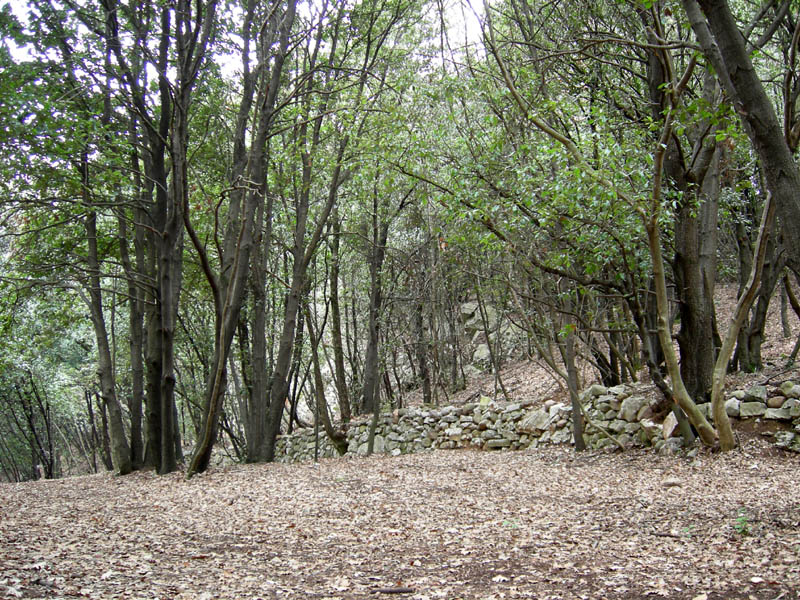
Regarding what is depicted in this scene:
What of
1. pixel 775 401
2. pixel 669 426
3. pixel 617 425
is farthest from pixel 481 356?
pixel 775 401

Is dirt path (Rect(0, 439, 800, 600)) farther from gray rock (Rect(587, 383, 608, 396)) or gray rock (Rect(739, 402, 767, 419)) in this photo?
gray rock (Rect(587, 383, 608, 396))

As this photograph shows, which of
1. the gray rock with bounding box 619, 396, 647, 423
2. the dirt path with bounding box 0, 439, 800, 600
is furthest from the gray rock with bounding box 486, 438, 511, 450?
the dirt path with bounding box 0, 439, 800, 600

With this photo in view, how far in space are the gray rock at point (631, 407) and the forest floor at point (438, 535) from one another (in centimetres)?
83

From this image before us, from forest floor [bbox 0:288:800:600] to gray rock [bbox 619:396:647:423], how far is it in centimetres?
83

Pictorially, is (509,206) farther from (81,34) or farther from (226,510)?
(81,34)

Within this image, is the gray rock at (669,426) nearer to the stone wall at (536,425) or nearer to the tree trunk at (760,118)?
the stone wall at (536,425)

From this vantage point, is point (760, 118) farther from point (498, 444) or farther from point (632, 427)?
point (498, 444)

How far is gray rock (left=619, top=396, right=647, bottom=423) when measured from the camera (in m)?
8.46

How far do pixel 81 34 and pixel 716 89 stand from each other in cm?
869

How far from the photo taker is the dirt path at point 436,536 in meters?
3.28

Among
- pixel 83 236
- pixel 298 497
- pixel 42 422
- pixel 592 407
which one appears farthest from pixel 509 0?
pixel 42 422

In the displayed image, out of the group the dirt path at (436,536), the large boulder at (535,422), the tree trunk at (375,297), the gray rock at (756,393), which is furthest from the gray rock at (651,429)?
the tree trunk at (375,297)

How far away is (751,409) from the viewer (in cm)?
717

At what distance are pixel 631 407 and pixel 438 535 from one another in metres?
4.97
